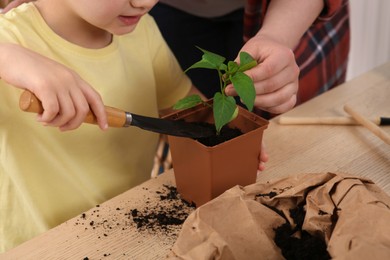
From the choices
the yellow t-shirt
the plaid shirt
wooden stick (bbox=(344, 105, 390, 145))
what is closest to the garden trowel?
the yellow t-shirt

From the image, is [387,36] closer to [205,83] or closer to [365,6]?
[365,6]

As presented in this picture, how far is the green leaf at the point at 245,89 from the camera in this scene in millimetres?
673

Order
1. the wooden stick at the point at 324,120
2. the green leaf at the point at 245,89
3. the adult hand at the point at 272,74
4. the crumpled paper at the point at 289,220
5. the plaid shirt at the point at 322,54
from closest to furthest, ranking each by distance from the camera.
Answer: the crumpled paper at the point at 289,220
the green leaf at the point at 245,89
the adult hand at the point at 272,74
the wooden stick at the point at 324,120
the plaid shirt at the point at 322,54

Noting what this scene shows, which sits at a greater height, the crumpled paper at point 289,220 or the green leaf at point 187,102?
the green leaf at point 187,102

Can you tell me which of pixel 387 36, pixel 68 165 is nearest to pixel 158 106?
pixel 68 165

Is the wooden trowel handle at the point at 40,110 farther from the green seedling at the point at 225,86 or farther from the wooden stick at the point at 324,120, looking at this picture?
the wooden stick at the point at 324,120

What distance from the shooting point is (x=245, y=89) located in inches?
26.8

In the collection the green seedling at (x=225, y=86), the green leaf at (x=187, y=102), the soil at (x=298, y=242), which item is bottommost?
the soil at (x=298, y=242)

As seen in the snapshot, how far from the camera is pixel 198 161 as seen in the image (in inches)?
28.7

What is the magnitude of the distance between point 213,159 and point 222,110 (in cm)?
8

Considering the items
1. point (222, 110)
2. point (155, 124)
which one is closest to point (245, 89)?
point (222, 110)

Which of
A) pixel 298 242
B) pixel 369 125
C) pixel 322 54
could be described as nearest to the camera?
pixel 298 242

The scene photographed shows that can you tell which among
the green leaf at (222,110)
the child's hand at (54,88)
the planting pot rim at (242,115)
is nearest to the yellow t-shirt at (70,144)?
the child's hand at (54,88)

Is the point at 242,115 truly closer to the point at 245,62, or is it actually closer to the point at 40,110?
the point at 245,62
